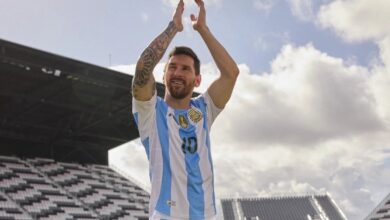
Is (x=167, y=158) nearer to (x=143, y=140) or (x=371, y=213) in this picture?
(x=143, y=140)

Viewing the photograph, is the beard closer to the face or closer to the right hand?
the face

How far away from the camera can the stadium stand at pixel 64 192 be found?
22250mm

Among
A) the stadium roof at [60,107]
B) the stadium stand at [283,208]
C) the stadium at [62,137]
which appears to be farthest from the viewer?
the stadium stand at [283,208]

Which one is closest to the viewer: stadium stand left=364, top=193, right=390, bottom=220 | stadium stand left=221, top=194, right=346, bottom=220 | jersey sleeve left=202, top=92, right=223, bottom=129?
jersey sleeve left=202, top=92, right=223, bottom=129

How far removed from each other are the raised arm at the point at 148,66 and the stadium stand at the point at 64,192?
764 inches

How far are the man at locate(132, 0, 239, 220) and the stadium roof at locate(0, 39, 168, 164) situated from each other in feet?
60.2

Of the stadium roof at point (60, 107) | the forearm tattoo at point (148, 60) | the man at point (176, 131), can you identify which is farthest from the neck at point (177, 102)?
the stadium roof at point (60, 107)

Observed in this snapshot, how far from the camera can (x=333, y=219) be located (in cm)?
5656

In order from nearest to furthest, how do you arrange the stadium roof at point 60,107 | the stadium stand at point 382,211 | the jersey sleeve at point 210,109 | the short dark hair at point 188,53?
the short dark hair at point 188,53 < the jersey sleeve at point 210,109 < the stadium roof at point 60,107 < the stadium stand at point 382,211

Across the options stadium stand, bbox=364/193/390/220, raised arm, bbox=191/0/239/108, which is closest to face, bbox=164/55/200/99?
raised arm, bbox=191/0/239/108

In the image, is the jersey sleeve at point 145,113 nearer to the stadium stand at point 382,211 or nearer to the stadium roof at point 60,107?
the stadium roof at point 60,107

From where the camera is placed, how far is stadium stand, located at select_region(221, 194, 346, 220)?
57594 millimetres

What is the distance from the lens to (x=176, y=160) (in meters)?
2.94

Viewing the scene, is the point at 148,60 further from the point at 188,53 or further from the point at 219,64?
the point at 219,64
